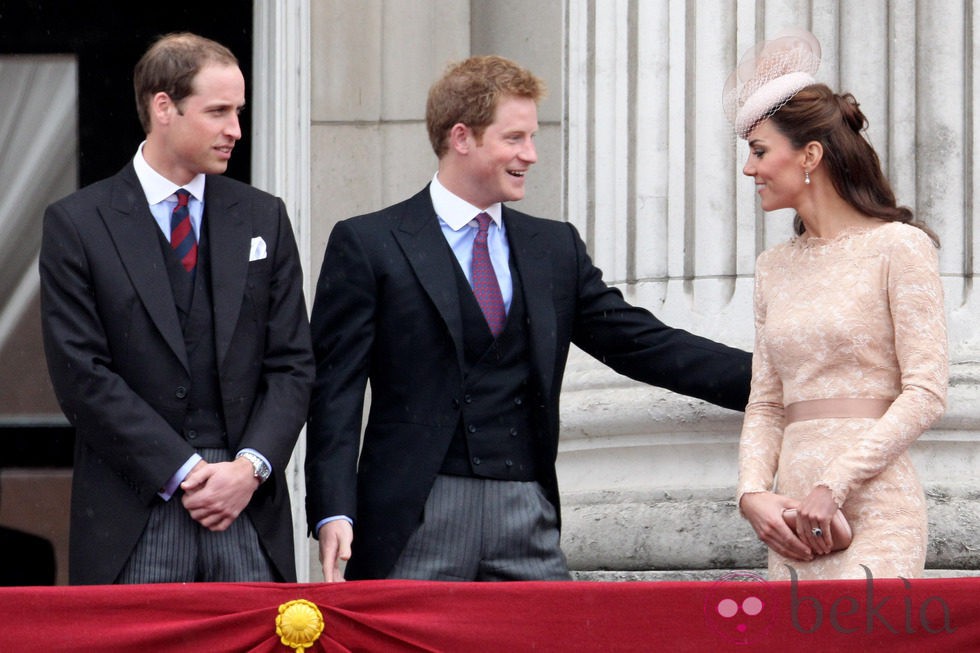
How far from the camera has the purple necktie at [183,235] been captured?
457 centimetres

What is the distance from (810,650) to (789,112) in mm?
1325

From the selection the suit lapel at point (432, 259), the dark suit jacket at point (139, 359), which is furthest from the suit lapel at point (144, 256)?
the suit lapel at point (432, 259)

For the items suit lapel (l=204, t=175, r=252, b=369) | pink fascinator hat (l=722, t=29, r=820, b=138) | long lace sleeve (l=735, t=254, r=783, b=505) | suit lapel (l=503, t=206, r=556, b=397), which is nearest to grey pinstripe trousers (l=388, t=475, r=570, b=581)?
suit lapel (l=503, t=206, r=556, b=397)

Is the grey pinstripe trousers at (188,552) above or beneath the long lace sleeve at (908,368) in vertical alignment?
beneath

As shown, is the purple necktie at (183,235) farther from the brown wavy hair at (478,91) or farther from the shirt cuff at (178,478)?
the brown wavy hair at (478,91)

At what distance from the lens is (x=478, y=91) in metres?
4.90

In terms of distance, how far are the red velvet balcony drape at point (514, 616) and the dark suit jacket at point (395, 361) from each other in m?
0.71

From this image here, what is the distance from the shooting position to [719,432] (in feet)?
18.5

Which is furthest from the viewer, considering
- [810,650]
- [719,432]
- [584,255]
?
[719,432]

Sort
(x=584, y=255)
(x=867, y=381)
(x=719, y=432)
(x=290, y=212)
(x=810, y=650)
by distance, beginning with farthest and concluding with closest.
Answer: (x=290, y=212) → (x=719, y=432) → (x=584, y=255) → (x=867, y=381) → (x=810, y=650)

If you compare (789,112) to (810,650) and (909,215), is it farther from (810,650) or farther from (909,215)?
(810,650)

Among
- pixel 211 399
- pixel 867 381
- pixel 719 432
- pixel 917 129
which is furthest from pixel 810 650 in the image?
pixel 917 129

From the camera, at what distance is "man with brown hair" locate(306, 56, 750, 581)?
466cm

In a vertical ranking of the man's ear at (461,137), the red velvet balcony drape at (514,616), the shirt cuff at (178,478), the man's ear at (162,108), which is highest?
the man's ear at (162,108)
